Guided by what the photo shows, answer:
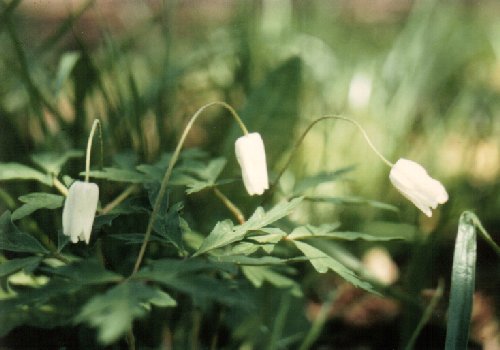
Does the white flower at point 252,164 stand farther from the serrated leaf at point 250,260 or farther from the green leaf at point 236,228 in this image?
the serrated leaf at point 250,260

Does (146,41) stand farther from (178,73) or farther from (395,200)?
(395,200)

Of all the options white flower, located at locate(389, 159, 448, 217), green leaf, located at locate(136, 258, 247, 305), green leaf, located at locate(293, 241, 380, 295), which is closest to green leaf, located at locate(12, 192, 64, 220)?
green leaf, located at locate(136, 258, 247, 305)

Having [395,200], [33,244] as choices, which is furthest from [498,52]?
[33,244]

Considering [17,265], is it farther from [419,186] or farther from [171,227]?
[419,186]

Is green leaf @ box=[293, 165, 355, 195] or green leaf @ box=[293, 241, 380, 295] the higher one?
green leaf @ box=[293, 165, 355, 195]

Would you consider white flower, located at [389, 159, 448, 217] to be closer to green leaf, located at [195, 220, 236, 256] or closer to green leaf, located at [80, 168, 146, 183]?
green leaf, located at [195, 220, 236, 256]

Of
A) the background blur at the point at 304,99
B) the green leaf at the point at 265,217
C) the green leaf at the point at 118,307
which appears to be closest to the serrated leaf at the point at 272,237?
the green leaf at the point at 265,217
